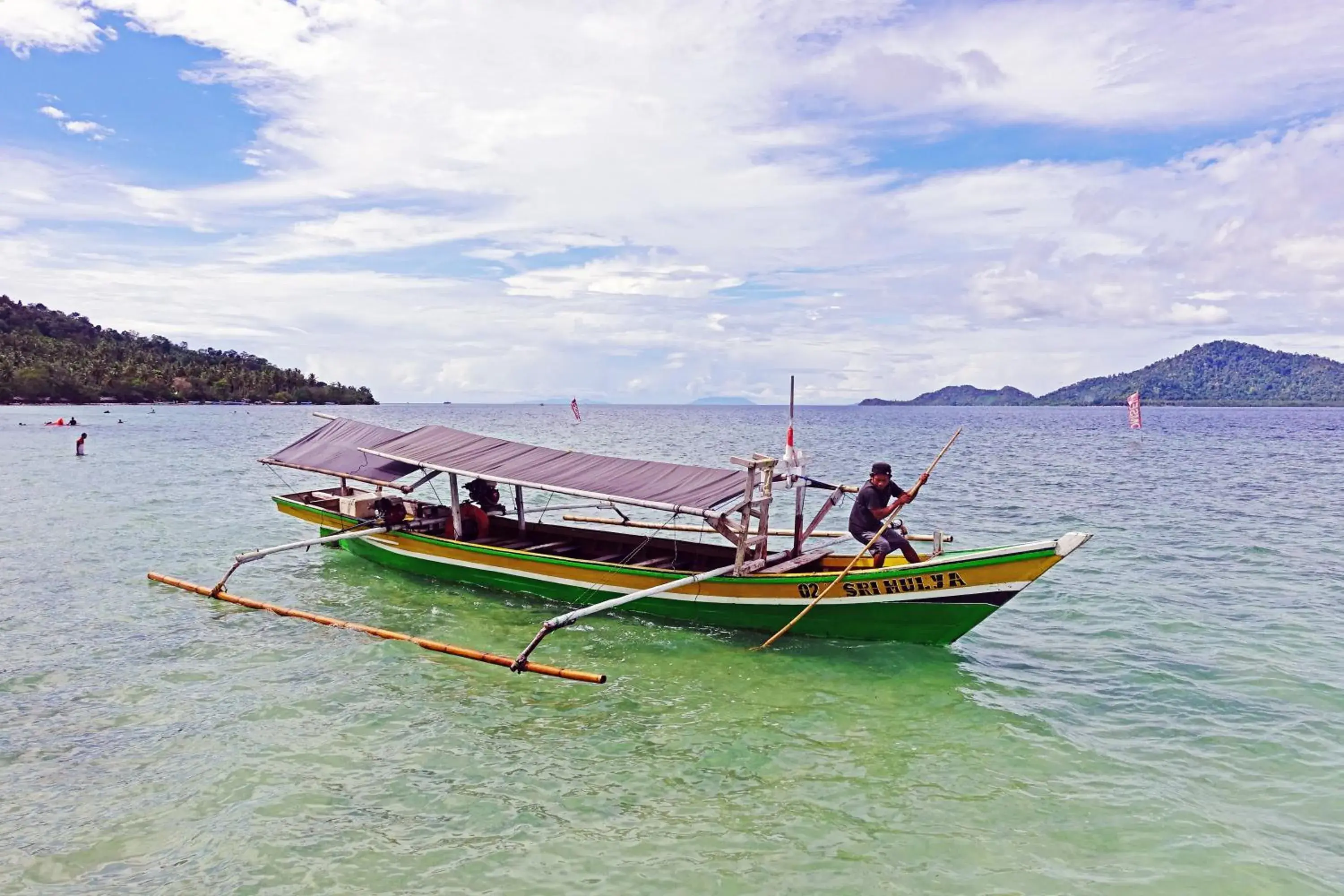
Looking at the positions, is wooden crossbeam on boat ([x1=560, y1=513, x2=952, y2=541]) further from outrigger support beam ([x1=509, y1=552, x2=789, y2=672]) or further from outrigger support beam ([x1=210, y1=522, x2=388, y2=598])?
outrigger support beam ([x1=210, y1=522, x2=388, y2=598])

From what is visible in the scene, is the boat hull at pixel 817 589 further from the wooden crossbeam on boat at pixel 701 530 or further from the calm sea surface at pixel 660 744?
the wooden crossbeam on boat at pixel 701 530

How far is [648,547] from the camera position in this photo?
1722 cm

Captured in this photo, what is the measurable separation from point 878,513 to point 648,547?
18.2 feet

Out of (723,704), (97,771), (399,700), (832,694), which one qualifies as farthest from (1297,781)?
(97,771)

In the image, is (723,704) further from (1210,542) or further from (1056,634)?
(1210,542)

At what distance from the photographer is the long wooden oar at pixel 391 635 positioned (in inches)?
422

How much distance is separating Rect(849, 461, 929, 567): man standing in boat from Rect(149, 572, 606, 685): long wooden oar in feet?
15.8

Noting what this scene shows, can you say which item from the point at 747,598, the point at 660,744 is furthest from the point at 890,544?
the point at 660,744

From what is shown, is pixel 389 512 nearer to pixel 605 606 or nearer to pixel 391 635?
pixel 391 635

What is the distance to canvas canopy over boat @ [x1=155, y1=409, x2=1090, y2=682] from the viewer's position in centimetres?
1187

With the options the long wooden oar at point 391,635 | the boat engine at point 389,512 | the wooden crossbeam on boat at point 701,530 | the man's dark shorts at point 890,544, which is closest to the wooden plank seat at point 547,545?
the wooden crossbeam on boat at point 701,530

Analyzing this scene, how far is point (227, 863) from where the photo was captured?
722 cm

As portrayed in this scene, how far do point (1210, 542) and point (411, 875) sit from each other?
2330 centimetres

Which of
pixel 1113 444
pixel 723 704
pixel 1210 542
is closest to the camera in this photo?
pixel 723 704
